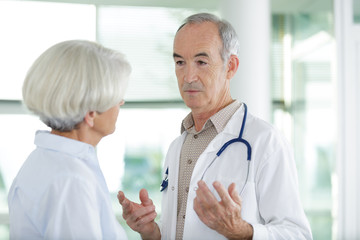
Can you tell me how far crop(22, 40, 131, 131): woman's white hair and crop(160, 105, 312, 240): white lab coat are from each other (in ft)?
1.99

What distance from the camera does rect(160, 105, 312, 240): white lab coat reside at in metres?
1.56

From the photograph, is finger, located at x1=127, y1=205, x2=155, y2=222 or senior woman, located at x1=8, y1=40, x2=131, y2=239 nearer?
senior woman, located at x1=8, y1=40, x2=131, y2=239

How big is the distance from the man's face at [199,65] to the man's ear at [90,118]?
0.61m

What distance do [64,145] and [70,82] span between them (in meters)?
0.18

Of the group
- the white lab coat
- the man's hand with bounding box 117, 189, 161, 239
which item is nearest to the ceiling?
the white lab coat

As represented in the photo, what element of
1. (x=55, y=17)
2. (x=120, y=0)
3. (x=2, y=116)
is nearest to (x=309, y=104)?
(x=120, y=0)

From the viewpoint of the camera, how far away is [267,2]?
12.2 ft

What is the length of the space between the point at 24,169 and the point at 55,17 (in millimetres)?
2920

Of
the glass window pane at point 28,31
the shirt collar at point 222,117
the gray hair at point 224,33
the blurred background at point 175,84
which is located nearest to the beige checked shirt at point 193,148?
the shirt collar at point 222,117

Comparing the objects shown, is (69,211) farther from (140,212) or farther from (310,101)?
(310,101)

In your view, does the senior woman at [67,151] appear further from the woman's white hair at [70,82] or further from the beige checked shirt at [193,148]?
the beige checked shirt at [193,148]

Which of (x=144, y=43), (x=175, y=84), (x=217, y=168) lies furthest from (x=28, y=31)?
(x=217, y=168)

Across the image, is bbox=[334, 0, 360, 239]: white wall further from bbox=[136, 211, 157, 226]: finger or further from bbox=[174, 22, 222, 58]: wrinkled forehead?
bbox=[136, 211, 157, 226]: finger

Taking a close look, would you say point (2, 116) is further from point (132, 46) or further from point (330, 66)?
point (330, 66)
